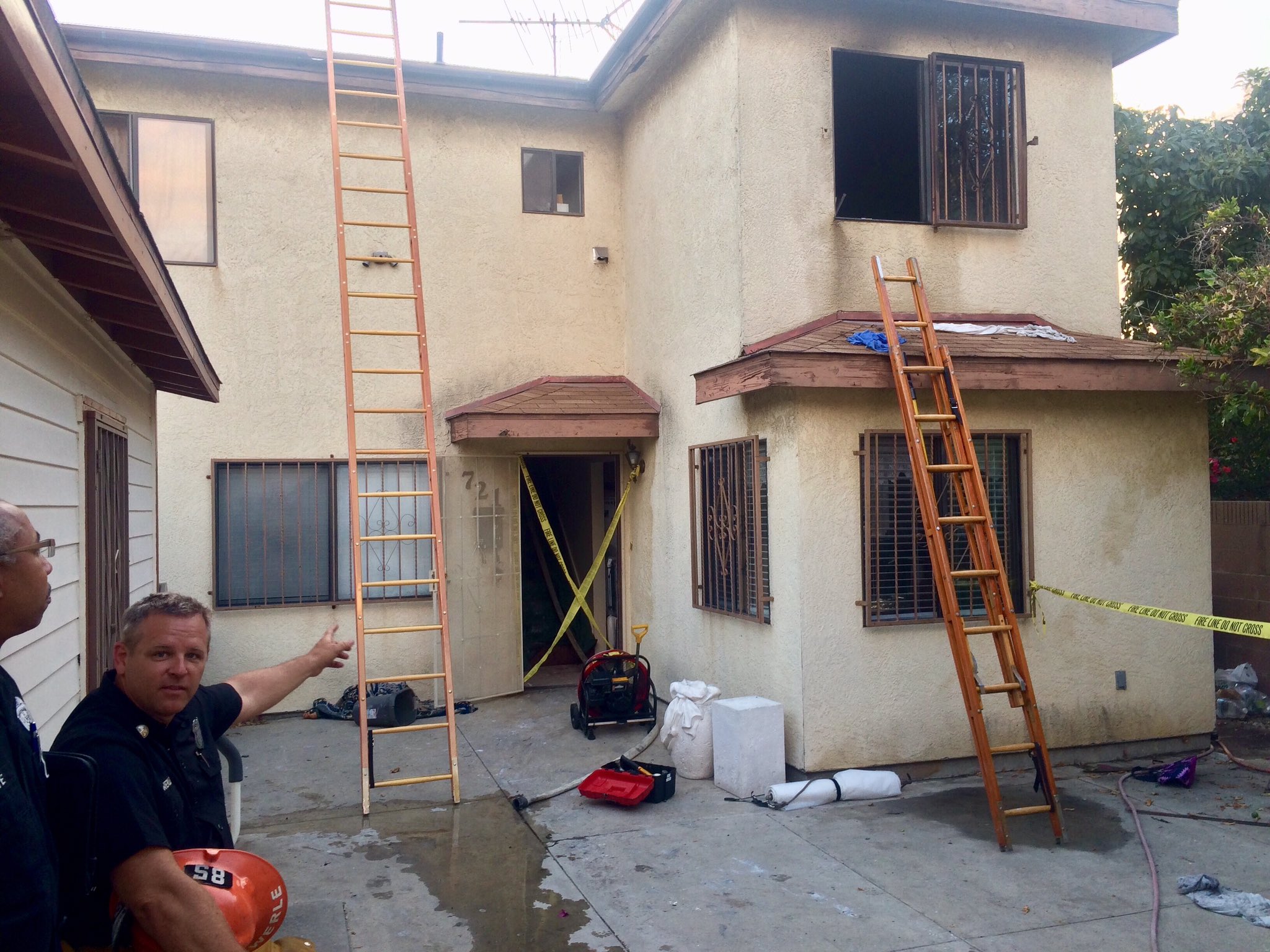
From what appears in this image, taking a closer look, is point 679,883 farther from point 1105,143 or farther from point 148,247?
point 1105,143

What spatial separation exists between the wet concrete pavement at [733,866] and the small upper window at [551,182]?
568cm

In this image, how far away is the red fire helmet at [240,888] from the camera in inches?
95.8

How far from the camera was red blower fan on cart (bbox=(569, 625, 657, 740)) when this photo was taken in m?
8.16

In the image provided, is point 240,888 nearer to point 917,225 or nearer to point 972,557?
point 972,557

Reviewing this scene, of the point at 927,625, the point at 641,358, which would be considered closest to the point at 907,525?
the point at 927,625

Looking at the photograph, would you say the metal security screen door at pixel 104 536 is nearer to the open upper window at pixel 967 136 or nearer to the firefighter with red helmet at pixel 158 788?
the firefighter with red helmet at pixel 158 788

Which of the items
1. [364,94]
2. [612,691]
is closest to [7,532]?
[364,94]

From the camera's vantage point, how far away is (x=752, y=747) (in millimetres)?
6613

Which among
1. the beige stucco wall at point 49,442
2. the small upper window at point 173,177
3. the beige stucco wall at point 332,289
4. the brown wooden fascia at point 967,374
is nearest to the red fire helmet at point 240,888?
the beige stucco wall at point 49,442

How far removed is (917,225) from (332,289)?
540 cm

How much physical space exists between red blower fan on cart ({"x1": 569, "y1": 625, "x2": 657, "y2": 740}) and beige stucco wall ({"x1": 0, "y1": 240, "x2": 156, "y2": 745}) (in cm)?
380

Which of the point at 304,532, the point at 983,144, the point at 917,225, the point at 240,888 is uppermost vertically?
the point at 983,144

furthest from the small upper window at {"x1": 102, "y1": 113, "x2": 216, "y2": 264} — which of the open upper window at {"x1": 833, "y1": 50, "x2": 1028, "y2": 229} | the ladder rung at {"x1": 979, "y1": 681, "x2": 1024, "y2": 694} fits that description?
the ladder rung at {"x1": 979, "y1": 681, "x2": 1024, "y2": 694}

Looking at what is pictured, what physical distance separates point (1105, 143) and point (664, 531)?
4.91 m
